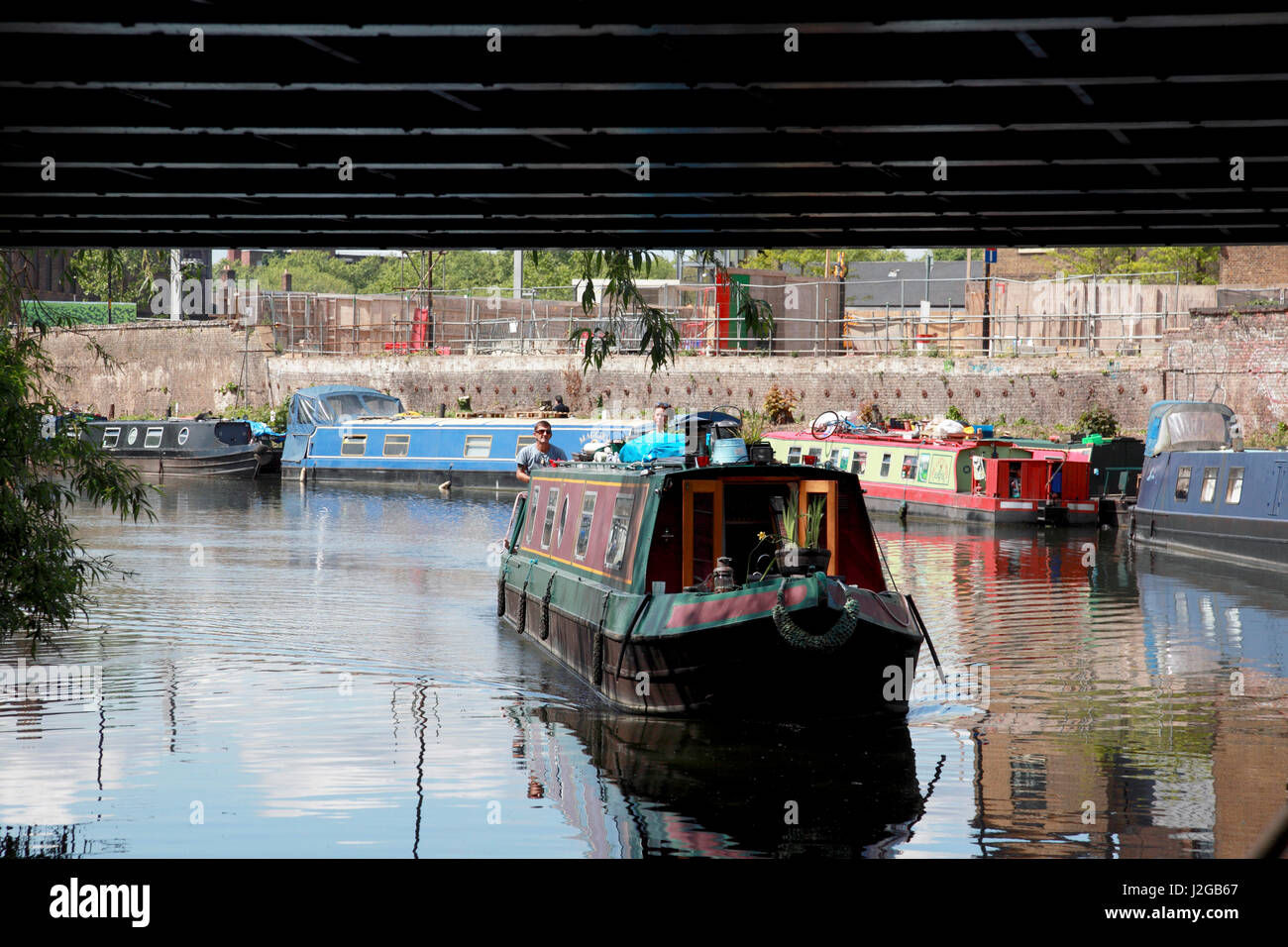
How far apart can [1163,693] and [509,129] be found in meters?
7.88

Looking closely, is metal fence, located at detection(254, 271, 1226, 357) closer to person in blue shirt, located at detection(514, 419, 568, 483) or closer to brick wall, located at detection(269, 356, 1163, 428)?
brick wall, located at detection(269, 356, 1163, 428)

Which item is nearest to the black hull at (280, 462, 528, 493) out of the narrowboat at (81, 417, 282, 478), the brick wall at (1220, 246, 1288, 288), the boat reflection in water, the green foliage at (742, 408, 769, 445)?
the narrowboat at (81, 417, 282, 478)

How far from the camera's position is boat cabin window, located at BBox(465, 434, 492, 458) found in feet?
122

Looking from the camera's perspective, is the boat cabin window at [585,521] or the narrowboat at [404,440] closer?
the boat cabin window at [585,521]

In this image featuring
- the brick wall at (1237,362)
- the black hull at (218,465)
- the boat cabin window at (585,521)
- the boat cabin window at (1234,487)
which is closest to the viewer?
the boat cabin window at (585,521)

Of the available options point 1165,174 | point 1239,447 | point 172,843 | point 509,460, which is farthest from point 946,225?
point 509,460

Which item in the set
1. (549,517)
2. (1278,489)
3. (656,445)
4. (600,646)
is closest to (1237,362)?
(1278,489)

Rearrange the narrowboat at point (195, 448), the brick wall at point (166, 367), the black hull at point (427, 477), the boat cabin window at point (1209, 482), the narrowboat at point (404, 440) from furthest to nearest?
the brick wall at point (166, 367) < the narrowboat at point (195, 448) < the black hull at point (427, 477) < the narrowboat at point (404, 440) < the boat cabin window at point (1209, 482)

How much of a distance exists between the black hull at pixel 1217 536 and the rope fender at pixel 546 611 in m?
12.4

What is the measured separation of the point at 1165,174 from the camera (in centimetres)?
835

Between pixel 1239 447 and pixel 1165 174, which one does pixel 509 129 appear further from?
pixel 1239 447

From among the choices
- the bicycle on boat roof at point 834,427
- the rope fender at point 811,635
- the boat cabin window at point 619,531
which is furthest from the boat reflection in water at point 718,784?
the bicycle on boat roof at point 834,427

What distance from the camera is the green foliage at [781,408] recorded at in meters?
39.7

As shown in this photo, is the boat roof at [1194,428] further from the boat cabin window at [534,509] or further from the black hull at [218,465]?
the black hull at [218,465]
